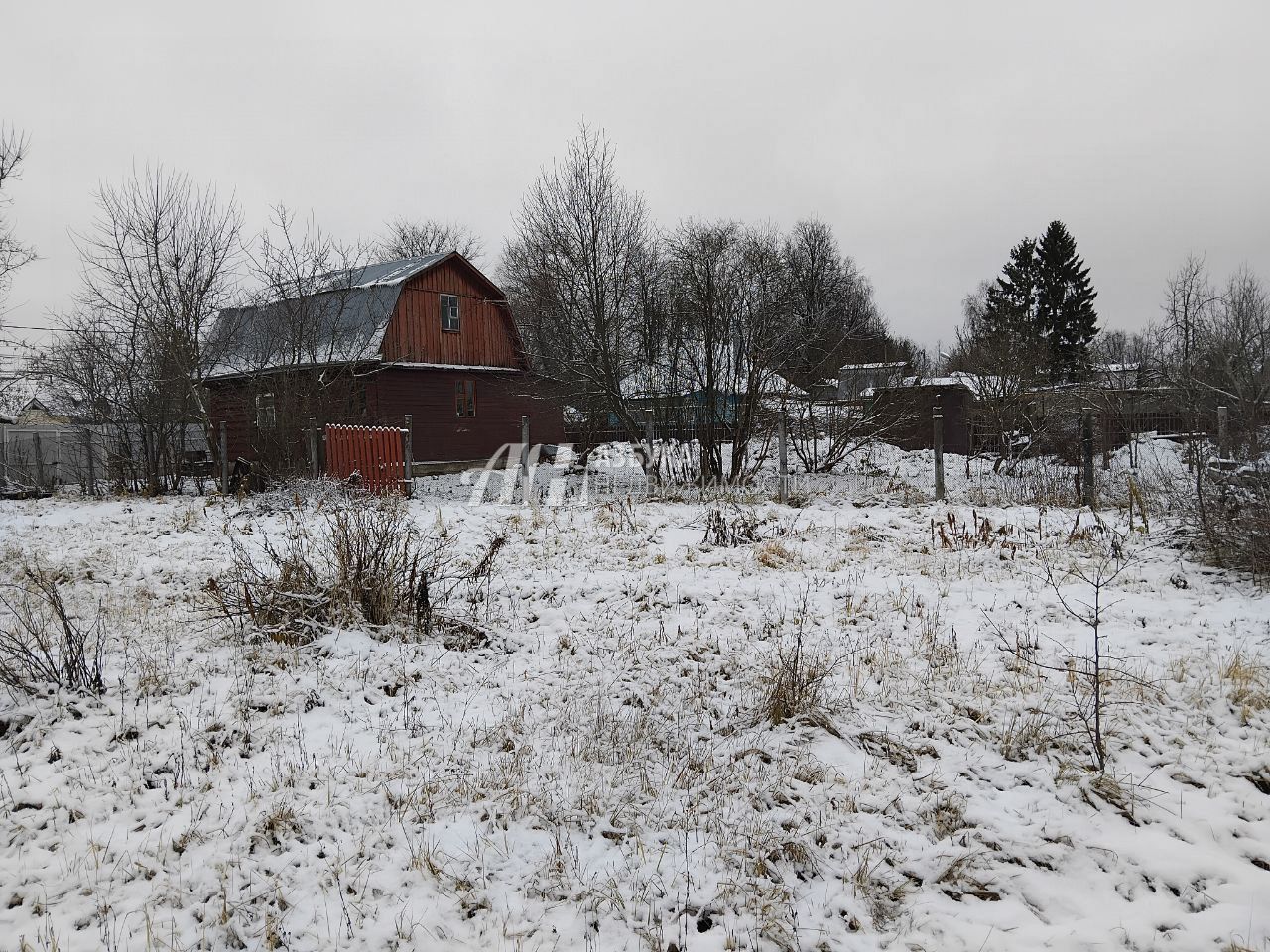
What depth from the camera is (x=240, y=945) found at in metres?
2.54

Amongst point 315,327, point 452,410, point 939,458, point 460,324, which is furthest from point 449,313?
point 939,458

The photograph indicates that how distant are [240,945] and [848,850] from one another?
2.27 m

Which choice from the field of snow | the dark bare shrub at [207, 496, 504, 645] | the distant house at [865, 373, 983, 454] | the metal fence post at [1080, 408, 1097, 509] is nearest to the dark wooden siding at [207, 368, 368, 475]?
the field of snow

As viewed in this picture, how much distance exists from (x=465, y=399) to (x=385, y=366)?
13.3 ft

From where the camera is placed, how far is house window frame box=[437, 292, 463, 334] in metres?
22.9

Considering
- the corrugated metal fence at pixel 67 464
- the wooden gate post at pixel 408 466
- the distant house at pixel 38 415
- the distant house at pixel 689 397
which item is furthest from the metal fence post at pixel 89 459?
the distant house at pixel 689 397

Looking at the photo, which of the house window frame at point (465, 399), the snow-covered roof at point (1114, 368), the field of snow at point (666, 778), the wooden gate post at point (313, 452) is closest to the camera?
the field of snow at point (666, 778)

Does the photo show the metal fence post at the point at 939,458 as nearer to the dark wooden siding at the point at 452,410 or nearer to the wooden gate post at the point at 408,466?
the wooden gate post at the point at 408,466

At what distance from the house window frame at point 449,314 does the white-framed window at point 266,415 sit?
9.28m

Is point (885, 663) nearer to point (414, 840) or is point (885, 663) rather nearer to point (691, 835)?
point (691, 835)

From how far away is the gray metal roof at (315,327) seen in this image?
1730 centimetres

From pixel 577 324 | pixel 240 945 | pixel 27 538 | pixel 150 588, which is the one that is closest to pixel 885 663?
pixel 240 945

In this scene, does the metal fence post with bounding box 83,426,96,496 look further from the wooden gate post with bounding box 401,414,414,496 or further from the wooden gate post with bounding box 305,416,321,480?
the wooden gate post with bounding box 401,414,414,496

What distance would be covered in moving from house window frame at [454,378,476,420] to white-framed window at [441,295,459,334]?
1.69m
